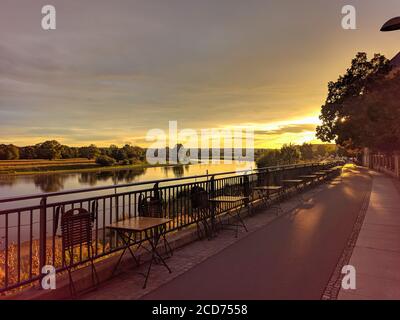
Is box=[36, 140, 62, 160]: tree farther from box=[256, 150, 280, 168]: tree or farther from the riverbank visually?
box=[256, 150, 280, 168]: tree

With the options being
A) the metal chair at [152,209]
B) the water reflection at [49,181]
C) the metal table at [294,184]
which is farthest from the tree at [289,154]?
the water reflection at [49,181]

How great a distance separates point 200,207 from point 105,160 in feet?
211

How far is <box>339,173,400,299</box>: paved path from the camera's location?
3711 mm

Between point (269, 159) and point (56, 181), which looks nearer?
point (269, 159)

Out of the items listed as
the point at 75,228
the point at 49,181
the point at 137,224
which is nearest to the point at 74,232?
the point at 75,228

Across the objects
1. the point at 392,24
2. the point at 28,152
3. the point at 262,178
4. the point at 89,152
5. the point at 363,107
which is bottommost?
the point at 262,178

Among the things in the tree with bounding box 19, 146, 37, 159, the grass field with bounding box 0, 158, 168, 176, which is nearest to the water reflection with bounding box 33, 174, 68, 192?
the grass field with bounding box 0, 158, 168, 176

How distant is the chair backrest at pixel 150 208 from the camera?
16.2 ft

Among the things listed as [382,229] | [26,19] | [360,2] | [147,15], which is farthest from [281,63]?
[26,19]

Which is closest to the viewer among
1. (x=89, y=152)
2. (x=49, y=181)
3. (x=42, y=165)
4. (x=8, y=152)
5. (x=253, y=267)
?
(x=253, y=267)

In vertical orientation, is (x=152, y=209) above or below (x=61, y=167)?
above

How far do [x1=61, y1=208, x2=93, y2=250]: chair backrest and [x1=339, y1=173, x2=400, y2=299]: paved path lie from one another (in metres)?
3.22

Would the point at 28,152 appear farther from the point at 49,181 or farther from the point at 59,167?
the point at 49,181

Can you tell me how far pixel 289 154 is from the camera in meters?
41.1
